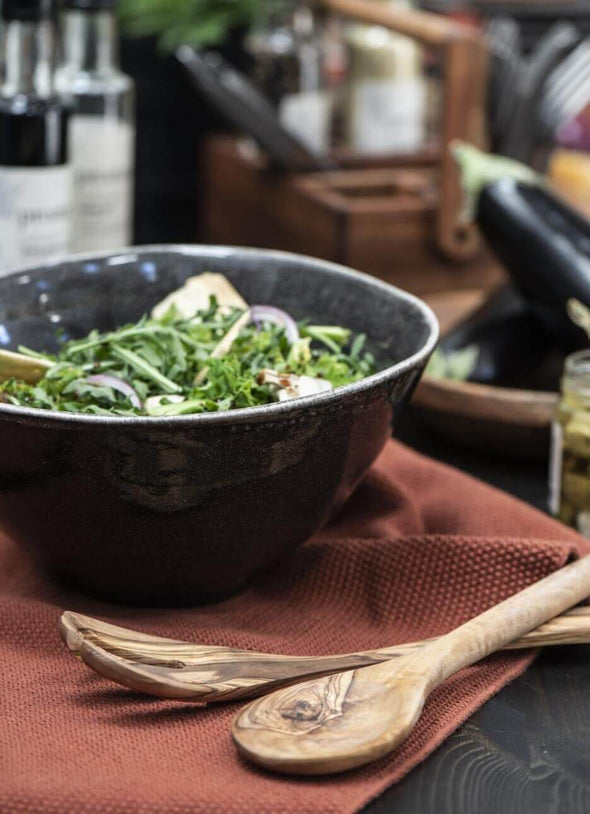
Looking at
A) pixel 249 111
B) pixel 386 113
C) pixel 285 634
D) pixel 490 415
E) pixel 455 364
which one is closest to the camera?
pixel 285 634

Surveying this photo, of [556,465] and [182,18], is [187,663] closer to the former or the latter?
[556,465]

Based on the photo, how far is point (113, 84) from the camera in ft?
5.15

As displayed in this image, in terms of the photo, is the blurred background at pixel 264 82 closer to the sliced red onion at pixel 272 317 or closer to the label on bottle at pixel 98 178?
the label on bottle at pixel 98 178

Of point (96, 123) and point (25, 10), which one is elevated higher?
point (25, 10)

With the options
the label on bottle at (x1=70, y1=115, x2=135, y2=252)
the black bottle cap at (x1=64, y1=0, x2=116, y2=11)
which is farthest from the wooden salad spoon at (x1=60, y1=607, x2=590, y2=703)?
the black bottle cap at (x1=64, y1=0, x2=116, y2=11)

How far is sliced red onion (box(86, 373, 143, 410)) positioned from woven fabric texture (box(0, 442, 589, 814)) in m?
0.15

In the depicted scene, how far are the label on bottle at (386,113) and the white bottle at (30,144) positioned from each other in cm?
89

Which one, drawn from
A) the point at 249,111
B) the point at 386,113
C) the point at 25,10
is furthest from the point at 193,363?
the point at 386,113

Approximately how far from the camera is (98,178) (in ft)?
5.14

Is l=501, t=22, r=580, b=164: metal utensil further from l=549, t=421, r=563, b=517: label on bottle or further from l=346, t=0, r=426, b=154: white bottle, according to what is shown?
l=549, t=421, r=563, b=517: label on bottle

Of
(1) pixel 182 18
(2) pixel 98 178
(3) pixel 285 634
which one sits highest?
(1) pixel 182 18

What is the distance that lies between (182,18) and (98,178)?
0.73 m

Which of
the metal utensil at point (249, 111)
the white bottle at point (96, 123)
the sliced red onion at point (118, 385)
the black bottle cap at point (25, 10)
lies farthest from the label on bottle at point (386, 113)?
the sliced red onion at point (118, 385)

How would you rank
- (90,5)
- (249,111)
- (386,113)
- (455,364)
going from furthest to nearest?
(386,113) < (249,111) < (90,5) < (455,364)
